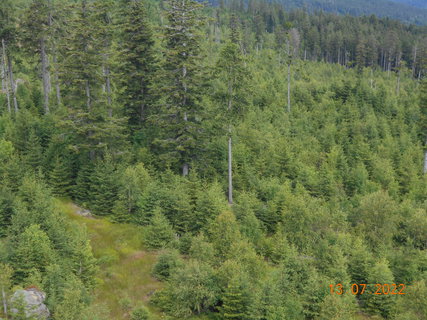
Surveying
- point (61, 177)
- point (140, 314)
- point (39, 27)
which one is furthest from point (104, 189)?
point (39, 27)

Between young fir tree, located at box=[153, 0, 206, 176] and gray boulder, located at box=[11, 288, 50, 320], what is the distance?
16.1 m

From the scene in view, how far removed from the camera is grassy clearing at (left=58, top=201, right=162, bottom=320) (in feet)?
70.1

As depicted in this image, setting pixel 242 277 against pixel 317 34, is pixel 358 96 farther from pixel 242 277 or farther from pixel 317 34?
pixel 317 34

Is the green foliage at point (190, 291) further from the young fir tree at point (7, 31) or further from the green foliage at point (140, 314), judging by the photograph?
the young fir tree at point (7, 31)

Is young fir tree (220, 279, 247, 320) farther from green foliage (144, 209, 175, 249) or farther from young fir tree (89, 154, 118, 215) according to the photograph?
young fir tree (89, 154, 118, 215)

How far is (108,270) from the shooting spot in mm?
24156

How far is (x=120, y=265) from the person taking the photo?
2494 cm

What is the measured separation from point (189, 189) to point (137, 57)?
15248mm

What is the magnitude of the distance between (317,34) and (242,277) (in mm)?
101841

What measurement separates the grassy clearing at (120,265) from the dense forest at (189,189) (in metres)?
0.17

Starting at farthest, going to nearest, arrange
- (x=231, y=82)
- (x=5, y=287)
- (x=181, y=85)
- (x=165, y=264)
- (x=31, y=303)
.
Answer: (x=231, y=82) → (x=181, y=85) → (x=165, y=264) → (x=5, y=287) → (x=31, y=303)
